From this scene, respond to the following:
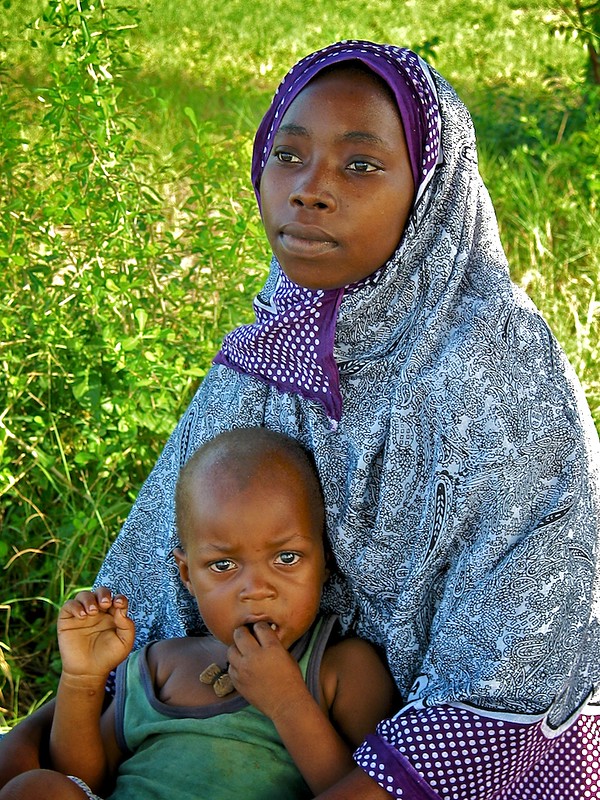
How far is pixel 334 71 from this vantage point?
7.55ft

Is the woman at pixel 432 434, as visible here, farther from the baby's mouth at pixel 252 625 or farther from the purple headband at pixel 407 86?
the baby's mouth at pixel 252 625

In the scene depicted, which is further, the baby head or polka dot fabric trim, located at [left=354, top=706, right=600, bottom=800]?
the baby head

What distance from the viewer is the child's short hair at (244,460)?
2350mm

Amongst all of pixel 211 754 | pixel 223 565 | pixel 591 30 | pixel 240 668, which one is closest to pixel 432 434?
pixel 223 565

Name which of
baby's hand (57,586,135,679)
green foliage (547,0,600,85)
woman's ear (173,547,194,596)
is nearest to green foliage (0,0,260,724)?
woman's ear (173,547,194,596)

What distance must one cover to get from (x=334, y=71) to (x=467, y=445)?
0.81m

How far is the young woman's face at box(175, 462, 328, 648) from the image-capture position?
229 cm

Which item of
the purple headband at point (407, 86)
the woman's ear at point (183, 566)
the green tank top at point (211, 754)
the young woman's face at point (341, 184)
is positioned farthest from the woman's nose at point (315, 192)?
the green tank top at point (211, 754)

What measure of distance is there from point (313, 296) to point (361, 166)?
32 cm

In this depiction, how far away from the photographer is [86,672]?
90.6 inches

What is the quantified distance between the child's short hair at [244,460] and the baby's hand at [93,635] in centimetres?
25

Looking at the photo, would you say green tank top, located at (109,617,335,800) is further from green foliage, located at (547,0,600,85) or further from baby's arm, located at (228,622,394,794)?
green foliage, located at (547,0,600,85)

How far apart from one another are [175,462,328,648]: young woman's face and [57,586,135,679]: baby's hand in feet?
0.58

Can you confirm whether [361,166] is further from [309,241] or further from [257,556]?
[257,556]
